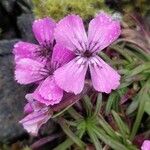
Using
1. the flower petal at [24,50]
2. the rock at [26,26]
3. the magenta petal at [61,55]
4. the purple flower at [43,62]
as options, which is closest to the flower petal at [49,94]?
the purple flower at [43,62]

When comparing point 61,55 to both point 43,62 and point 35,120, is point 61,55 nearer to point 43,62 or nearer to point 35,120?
point 43,62

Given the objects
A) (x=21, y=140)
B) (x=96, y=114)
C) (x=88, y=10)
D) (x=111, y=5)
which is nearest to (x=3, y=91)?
(x=21, y=140)

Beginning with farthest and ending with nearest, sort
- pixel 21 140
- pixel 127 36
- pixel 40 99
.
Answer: pixel 127 36 < pixel 21 140 < pixel 40 99

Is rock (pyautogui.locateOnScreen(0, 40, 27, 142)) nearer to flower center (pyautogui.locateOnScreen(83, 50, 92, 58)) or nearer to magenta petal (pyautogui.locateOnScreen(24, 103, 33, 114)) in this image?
magenta petal (pyautogui.locateOnScreen(24, 103, 33, 114))

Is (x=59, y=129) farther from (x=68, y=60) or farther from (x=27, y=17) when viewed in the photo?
(x=27, y=17)

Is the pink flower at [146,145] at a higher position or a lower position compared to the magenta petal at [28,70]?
lower

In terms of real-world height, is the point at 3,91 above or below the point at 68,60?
below

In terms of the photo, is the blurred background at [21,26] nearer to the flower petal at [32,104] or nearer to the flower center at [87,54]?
the flower petal at [32,104]

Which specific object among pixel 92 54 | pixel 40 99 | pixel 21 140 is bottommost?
pixel 21 140
